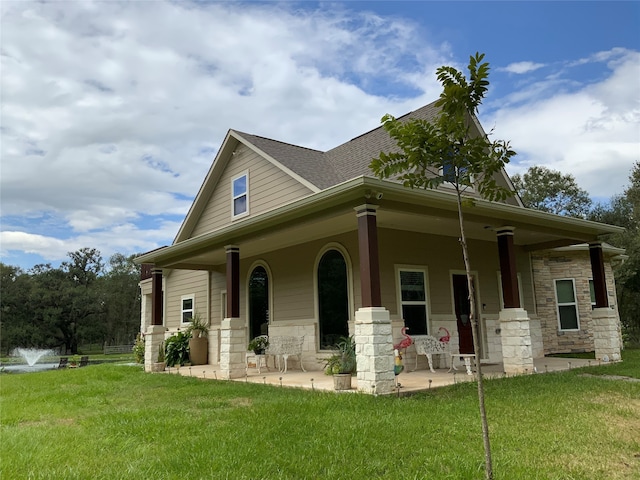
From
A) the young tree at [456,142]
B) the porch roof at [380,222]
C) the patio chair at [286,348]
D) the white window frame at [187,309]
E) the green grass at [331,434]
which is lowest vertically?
the green grass at [331,434]

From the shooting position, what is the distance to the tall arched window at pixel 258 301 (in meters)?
12.1

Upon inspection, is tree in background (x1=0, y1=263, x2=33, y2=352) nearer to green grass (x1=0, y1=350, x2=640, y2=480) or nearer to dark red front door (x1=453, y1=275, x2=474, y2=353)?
green grass (x1=0, y1=350, x2=640, y2=480)

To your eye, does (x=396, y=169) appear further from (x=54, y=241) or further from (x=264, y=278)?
(x=54, y=241)

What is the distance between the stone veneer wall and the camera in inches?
505

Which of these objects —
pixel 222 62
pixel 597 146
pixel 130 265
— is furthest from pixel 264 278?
pixel 130 265

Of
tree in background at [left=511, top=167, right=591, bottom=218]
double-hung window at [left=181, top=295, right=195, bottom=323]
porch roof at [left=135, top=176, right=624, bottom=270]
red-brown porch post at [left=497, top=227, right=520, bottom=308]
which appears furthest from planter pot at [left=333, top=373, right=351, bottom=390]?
tree in background at [left=511, top=167, right=591, bottom=218]

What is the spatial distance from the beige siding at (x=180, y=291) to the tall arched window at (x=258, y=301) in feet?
7.56

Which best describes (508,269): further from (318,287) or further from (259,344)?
(259,344)

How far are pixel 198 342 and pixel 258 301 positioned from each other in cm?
244

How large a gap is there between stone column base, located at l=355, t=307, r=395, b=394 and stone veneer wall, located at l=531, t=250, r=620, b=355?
7.77 m

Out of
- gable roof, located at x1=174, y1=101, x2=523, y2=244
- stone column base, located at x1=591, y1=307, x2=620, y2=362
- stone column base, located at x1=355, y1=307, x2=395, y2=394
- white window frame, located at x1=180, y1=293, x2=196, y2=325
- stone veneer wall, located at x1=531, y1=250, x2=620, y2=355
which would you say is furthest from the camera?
white window frame, located at x1=180, y1=293, x2=196, y2=325

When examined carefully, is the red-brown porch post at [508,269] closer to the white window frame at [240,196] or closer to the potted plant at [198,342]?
the white window frame at [240,196]

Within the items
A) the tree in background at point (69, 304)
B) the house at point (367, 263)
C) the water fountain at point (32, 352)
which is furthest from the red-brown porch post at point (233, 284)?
the water fountain at point (32, 352)

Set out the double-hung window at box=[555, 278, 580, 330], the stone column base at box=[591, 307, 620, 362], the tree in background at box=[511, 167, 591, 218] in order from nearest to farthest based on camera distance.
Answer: the stone column base at box=[591, 307, 620, 362] < the double-hung window at box=[555, 278, 580, 330] < the tree in background at box=[511, 167, 591, 218]
